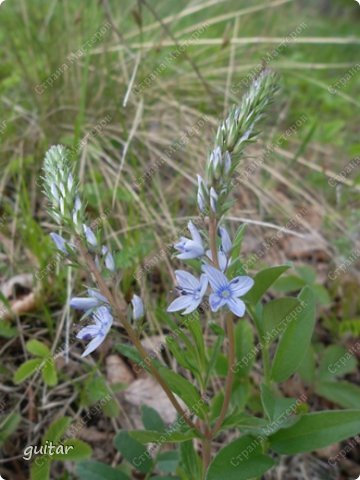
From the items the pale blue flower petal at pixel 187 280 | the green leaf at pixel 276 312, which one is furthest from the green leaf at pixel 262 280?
the pale blue flower petal at pixel 187 280

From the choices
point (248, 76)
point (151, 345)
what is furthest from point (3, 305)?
point (248, 76)

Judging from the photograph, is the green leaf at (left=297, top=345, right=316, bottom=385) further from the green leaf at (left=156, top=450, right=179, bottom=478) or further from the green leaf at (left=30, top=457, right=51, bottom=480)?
the green leaf at (left=30, top=457, right=51, bottom=480)

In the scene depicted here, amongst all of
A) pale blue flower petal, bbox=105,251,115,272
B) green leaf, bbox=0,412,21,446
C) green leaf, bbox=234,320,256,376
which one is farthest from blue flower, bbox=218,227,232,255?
green leaf, bbox=0,412,21,446

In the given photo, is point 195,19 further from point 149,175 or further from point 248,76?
point 149,175

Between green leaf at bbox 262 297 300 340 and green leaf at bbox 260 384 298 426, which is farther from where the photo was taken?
green leaf at bbox 262 297 300 340

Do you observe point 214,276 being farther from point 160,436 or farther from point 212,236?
point 160,436

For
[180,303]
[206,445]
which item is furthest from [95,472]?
[180,303]

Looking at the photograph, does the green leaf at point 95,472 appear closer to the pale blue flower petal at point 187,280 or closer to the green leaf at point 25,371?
the green leaf at point 25,371
